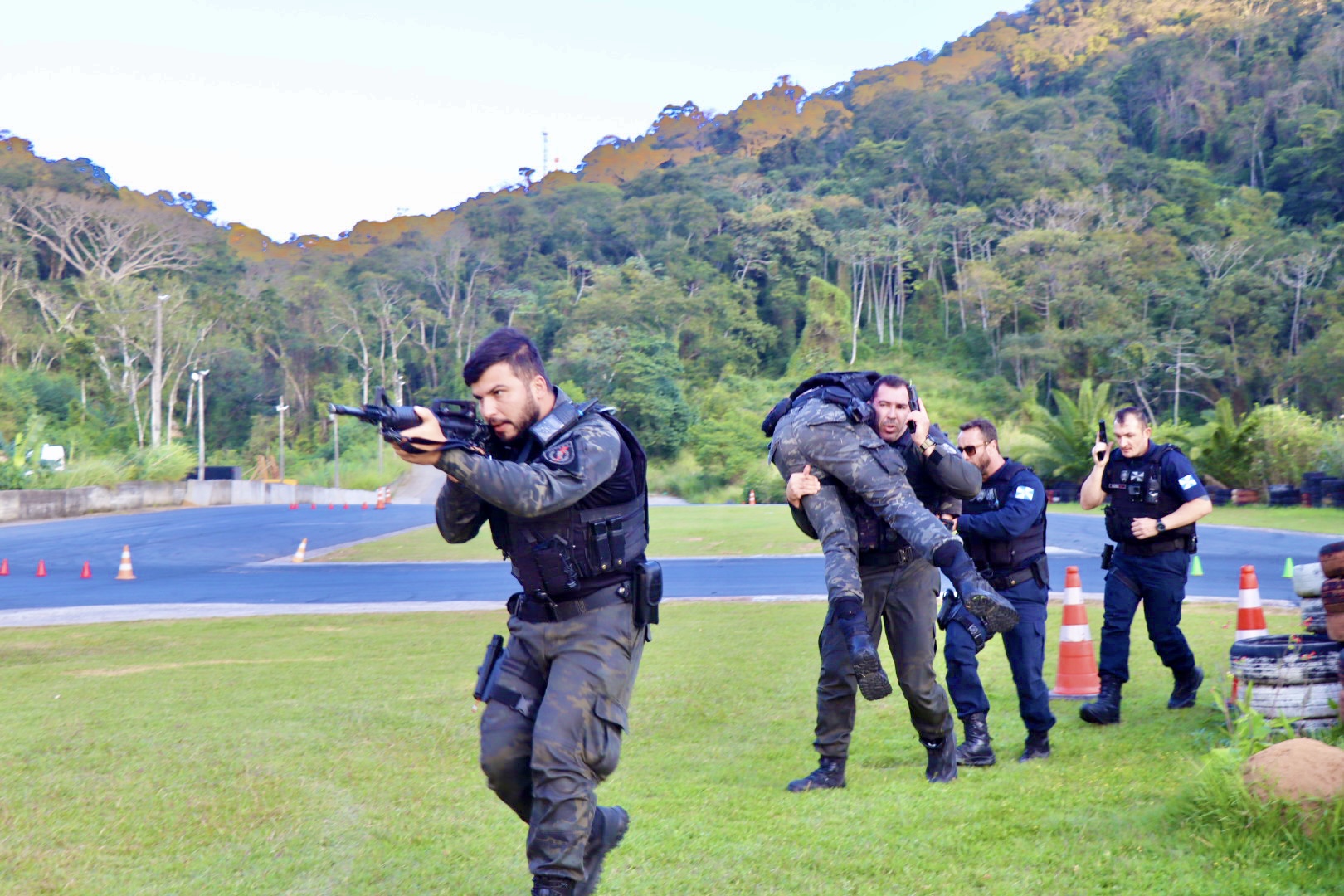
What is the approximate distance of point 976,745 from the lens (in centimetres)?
625

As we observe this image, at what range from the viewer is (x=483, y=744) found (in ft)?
13.1

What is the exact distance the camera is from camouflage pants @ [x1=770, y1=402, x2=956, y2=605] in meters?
5.24

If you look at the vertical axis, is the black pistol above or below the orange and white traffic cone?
above

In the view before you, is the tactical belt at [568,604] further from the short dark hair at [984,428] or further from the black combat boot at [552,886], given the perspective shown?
the short dark hair at [984,428]

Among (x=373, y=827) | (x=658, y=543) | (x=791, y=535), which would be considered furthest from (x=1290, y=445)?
(x=373, y=827)

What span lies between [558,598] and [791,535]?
22.8 metres

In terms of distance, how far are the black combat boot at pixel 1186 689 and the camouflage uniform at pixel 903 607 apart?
222cm

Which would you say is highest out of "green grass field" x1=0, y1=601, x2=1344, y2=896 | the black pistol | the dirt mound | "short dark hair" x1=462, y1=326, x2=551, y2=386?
"short dark hair" x1=462, y1=326, x2=551, y2=386

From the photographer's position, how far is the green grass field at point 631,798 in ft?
14.4

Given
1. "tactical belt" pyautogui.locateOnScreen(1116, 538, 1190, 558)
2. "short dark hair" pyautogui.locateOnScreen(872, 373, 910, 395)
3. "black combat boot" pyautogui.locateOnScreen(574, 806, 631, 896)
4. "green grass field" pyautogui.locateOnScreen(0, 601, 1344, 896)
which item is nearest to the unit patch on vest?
"black combat boot" pyautogui.locateOnScreen(574, 806, 631, 896)

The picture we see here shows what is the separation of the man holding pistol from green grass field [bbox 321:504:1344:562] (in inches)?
759

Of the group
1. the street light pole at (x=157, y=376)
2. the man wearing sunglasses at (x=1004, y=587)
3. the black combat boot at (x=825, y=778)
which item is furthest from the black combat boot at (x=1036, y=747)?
the street light pole at (x=157, y=376)

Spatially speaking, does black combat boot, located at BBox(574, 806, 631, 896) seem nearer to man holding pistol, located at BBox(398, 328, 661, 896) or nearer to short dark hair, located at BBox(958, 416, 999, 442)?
man holding pistol, located at BBox(398, 328, 661, 896)

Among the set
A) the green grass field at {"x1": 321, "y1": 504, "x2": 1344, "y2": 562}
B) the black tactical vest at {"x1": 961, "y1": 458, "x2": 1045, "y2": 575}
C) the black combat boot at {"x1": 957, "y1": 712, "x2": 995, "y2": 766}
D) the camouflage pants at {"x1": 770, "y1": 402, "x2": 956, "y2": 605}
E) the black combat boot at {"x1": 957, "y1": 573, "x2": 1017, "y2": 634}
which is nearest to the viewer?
the black combat boot at {"x1": 957, "y1": 573, "x2": 1017, "y2": 634}
